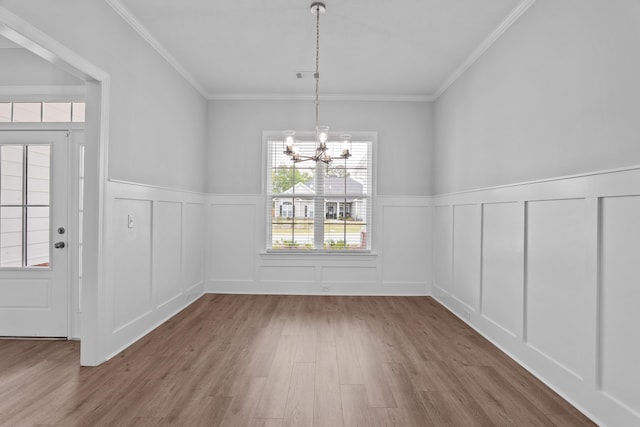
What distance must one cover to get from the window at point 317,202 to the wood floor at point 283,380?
5.59ft

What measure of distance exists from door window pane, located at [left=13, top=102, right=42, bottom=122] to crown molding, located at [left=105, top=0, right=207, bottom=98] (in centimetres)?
121

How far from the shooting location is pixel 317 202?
18.1 feet

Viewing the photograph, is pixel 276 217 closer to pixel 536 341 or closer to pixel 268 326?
pixel 268 326

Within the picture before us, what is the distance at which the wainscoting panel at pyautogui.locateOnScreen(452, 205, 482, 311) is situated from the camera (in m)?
3.82

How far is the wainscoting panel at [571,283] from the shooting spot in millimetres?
1979

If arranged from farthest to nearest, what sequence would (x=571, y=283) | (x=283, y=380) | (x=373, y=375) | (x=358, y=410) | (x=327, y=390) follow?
(x=373, y=375) → (x=283, y=380) → (x=327, y=390) → (x=571, y=283) → (x=358, y=410)

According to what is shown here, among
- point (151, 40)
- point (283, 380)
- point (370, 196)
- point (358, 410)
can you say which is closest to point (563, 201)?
point (358, 410)

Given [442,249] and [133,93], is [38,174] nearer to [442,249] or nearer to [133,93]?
[133,93]

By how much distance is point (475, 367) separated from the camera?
9.51 ft

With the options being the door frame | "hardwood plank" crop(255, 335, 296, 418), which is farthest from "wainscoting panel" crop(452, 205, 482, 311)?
the door frame

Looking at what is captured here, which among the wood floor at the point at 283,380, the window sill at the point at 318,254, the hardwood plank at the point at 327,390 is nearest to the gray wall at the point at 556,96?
the wood floor at the point at 283,380

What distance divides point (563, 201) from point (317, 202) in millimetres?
3515

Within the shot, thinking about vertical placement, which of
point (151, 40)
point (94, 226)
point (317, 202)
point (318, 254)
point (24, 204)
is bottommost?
point (318, 254)

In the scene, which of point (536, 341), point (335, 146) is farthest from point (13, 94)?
point (536, 341)
